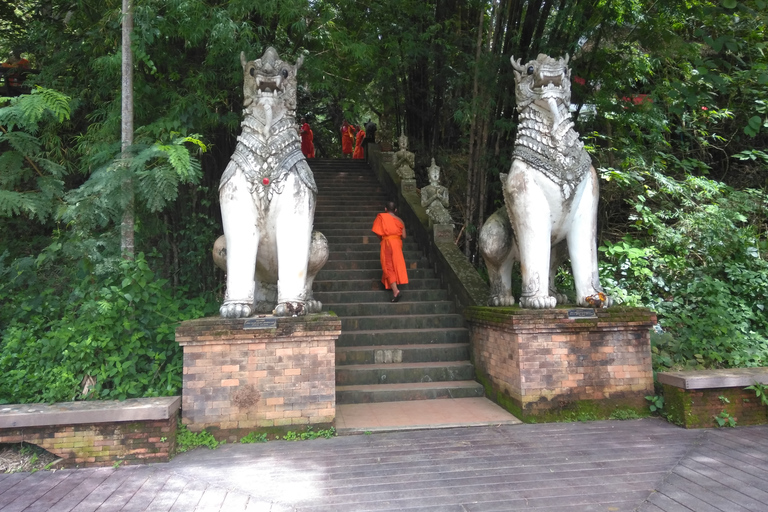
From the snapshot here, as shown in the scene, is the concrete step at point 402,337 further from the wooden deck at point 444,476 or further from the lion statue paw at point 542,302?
the wooden deck at point 444,476

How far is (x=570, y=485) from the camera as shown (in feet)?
9.81

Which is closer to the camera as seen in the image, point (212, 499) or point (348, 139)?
point (212, 499)

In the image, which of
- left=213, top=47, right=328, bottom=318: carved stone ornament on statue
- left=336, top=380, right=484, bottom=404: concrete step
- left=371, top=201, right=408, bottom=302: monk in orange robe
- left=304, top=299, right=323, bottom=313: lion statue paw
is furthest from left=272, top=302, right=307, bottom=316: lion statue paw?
left=371, top=201, right=408, bottom=302: monk in orange robe

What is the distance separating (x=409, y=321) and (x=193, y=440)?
287cm

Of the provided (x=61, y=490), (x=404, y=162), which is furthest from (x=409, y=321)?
(x=404, y=162)

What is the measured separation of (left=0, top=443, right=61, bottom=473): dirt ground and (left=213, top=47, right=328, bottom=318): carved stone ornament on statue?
1.48 metres

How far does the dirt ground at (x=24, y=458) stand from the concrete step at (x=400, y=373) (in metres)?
2.43

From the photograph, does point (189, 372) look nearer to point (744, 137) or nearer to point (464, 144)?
point (464, 144)

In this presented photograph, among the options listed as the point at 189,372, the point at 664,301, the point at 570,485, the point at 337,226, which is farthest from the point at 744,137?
the point at 189,372

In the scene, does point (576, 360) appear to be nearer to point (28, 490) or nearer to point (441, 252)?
point (441, 252)

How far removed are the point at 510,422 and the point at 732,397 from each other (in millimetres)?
1757

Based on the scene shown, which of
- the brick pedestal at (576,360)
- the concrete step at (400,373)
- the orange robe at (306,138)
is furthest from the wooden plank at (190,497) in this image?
the orange robe at (306,138)

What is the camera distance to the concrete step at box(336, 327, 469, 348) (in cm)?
564

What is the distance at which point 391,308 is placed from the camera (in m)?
6.35
